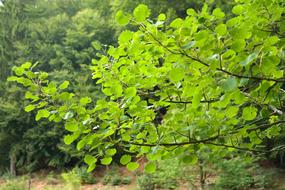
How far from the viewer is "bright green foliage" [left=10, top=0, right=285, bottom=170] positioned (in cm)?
112

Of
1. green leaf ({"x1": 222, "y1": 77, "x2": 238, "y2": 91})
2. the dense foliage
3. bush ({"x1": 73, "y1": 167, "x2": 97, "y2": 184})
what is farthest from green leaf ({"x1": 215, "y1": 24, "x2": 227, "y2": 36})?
bush ({"x1": 73, "y1": 167, "x2": 97, "y2": 184})

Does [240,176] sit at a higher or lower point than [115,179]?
higher

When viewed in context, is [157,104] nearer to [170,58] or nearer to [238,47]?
[170,58]

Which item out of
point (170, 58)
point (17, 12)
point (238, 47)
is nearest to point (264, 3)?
point (238, 47)

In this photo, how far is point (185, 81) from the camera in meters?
1.34

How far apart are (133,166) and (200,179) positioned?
7132 millimetres

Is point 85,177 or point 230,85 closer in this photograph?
point 230,85

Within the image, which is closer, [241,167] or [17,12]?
[241,167]

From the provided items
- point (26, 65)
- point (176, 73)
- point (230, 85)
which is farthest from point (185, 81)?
point (26, 65)

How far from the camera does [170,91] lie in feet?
5.08

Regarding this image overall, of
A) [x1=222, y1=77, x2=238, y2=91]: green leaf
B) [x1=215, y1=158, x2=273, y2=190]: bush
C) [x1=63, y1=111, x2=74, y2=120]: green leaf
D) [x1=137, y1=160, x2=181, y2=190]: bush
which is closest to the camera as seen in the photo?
[x1=222, y1=77, x2=238, y2=91]: green leaf

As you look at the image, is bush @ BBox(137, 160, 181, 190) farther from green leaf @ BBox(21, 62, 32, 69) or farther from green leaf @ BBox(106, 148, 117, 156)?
green leaf @ BBox(21, 62, 32, 69)

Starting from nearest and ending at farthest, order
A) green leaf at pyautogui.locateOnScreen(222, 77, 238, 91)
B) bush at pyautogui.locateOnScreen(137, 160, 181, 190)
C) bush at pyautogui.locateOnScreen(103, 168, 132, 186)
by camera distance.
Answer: green leaf at pyautogui.locateOnScreen(222, 77, 238, 91)
bush at pyautogui.locateOnScreen(137, 160, 181, 190)
bush at pyautogui.locateOnScreen(103, 168, 132, 186)

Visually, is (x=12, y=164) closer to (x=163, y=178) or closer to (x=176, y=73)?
(x=163, y=178)
